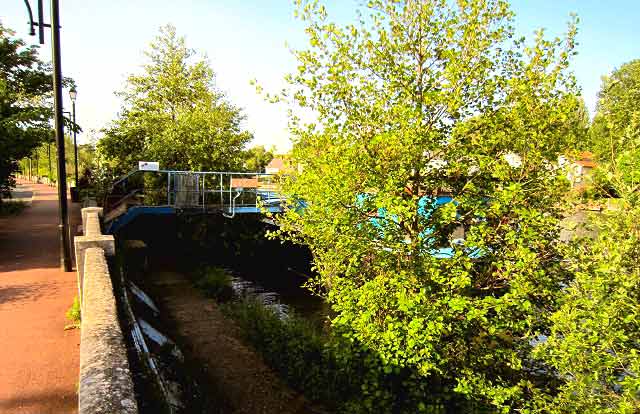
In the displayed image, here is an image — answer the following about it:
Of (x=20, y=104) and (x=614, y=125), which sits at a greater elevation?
(x=20, y=104)

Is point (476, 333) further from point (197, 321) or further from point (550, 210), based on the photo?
point (197, 321)

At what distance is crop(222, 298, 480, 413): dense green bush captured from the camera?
22.1 ft

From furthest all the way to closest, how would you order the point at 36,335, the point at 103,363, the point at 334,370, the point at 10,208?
the point at 10,208 → the point at 334,370 → the point at 36,335 → the point at 103,363

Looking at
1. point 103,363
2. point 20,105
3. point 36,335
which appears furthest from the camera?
point 20,105

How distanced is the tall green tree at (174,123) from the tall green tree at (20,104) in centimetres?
433

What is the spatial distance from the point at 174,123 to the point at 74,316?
49.2 feet

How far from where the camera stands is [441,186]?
6.32m

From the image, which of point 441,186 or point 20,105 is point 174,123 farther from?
point 441,186

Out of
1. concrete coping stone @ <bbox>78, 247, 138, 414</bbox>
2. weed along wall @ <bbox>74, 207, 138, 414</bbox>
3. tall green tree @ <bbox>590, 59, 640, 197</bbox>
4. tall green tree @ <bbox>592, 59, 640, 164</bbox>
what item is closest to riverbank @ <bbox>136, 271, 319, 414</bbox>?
weed along wall @ <bbox>74, 207, 138, 414</bbox>

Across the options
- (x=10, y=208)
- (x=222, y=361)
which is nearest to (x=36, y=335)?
(x=222, y=361)

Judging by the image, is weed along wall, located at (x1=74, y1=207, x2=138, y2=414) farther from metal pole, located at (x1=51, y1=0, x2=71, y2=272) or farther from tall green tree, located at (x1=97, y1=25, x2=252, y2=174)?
tall green tree, located at (x1=97, y1=25, x2=252, y2=174)

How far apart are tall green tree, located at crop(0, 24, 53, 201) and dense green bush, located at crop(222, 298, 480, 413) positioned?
7.37m

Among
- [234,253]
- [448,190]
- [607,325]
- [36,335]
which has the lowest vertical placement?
[234,253]

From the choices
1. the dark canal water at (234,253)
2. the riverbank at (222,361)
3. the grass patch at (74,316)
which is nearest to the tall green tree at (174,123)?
the dark canal water at (234,253)
